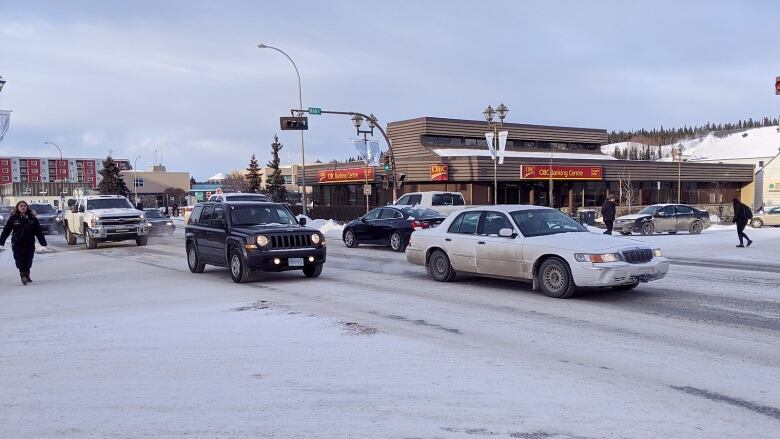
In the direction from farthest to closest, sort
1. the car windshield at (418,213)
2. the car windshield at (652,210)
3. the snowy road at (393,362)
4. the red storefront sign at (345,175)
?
the red storefront sign at (345,175)
the car windshield at (652,210)
the car windshield at (418,213)
the snowy road at (393,362)

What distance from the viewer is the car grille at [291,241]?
13047mm

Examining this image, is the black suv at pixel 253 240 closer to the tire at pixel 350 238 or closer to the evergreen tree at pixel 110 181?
the tire at pixel 350 238

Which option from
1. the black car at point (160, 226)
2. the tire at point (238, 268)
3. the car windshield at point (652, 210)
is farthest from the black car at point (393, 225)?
the black car at point (160, 226)

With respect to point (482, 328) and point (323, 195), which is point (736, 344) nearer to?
point (482, 328)

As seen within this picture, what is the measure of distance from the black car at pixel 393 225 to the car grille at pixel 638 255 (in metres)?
10.4

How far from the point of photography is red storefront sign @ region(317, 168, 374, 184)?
44.8 meters

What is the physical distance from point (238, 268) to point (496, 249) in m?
5.13

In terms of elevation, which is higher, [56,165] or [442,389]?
[56,165]

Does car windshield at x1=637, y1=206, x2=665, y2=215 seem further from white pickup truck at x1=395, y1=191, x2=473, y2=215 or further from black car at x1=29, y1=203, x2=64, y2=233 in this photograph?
black car at x1=29, y1=203, x2=64, y2=233

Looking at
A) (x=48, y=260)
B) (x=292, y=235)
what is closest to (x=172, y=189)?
(x=48, y=260)

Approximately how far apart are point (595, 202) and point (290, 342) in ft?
153

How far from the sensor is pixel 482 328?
838cm

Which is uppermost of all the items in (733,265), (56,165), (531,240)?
(56,165)

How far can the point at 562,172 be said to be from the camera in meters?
45.6
